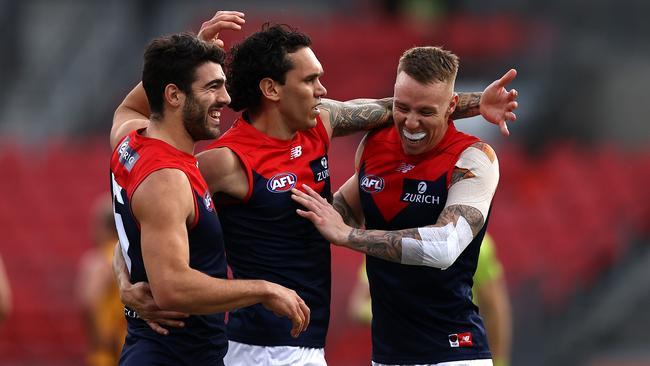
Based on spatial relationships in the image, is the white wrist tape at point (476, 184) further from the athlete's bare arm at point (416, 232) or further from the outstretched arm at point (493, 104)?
the outstretched arm at point (493, 104)

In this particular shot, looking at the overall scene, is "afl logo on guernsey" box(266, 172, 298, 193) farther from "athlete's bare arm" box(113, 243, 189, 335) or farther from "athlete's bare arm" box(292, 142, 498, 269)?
"athlete's bare arm" box(113, 243, 189, 335)

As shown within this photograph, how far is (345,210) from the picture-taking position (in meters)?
7.07

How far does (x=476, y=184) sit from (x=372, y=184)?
1.97 ft

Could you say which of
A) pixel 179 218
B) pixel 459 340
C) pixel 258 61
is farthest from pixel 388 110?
pixel 179 218

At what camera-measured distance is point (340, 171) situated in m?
16.0

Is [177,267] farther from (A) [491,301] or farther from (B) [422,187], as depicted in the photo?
(A) [491,301]

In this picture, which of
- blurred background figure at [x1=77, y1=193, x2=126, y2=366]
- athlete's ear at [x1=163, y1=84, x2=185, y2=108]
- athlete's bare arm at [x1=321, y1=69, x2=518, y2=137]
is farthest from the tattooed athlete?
blurred background figure at [x1=77, y1=193, x2=126, y2=366]

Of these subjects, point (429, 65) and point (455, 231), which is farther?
point (429, 65)

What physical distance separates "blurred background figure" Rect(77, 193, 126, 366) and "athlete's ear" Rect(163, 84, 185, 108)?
430cm

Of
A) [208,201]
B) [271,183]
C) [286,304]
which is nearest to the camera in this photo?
[286,304]

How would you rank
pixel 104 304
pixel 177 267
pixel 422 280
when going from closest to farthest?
pixel 177 267 → pixel 422 280 → pixel 104 304

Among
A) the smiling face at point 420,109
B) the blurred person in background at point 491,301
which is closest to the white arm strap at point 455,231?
the smiling face at point 420,109

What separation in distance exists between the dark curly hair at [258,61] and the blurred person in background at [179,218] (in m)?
0.36

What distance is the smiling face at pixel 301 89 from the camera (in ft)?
21.3
